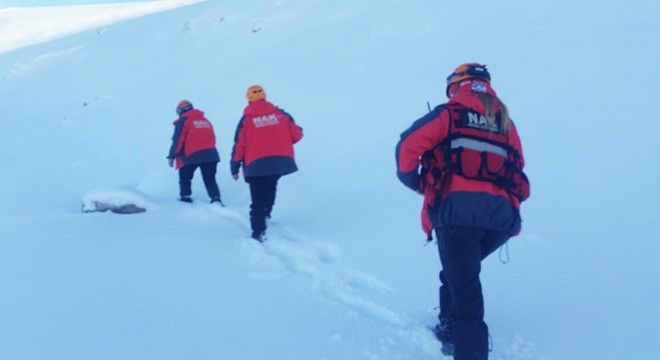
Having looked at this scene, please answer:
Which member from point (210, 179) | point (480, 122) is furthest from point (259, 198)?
point (480, 122)

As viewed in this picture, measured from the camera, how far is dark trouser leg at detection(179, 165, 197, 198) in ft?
23.7

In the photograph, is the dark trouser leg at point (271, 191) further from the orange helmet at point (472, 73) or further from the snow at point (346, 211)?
the orange helmet at point (472, 73)

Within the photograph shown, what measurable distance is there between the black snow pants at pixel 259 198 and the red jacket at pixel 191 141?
166 centimetres

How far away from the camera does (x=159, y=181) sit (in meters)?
8.37

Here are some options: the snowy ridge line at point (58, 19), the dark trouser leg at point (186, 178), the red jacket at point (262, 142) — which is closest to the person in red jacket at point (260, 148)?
the red jacket at point (262, 142)

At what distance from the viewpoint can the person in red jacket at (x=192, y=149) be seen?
7148mm

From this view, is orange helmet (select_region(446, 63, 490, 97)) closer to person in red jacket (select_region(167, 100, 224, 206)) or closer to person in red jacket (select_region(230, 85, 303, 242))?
person in red jacket (select_region(230, 85, 303, 242))

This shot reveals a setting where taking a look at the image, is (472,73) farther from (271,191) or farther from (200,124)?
(200,124)

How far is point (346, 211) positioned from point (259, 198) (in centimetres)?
99

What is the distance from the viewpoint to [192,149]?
7.16 m

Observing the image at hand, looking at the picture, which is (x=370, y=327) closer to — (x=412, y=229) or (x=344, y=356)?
(x=344, y=356)

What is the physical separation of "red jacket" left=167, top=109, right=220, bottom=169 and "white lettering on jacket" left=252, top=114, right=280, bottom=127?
71.8 inches

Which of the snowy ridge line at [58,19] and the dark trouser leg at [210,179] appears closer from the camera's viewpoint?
the dark trouser leg at [210,179]

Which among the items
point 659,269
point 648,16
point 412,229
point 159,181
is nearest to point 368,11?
point 648,16
